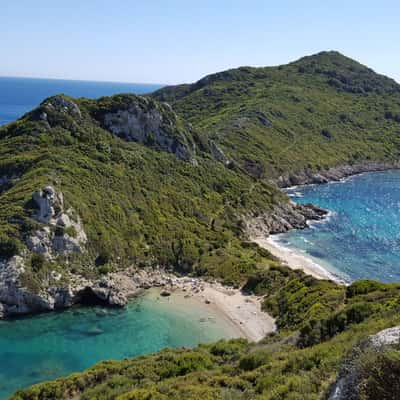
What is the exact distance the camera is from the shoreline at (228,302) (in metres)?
42.8

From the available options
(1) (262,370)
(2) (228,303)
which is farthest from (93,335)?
(1) (262,370)

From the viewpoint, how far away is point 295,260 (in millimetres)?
63406

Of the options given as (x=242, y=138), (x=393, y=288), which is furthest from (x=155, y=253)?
(x=242, y=138)

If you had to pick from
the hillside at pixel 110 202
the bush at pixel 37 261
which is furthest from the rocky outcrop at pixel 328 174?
the bush at pixel 37 261

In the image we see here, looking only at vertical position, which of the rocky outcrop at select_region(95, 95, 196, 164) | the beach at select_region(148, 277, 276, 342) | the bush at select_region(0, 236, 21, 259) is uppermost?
the rocky outcrop at select_region(95, 95, 196, 164)

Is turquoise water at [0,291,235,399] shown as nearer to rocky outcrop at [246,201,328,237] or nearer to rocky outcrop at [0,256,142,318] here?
rocky outcrop at [0,256,142,318]

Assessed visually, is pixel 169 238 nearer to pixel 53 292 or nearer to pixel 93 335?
pixel 53 292

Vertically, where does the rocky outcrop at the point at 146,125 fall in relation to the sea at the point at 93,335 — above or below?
above

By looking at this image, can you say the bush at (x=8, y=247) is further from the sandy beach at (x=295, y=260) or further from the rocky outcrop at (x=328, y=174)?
the rocky outcrop at (x=328, y=174)

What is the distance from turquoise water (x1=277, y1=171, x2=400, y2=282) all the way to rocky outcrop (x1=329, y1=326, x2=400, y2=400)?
157ft

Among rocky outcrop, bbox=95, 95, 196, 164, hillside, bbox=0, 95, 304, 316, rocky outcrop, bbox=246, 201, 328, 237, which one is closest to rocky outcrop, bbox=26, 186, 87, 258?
hillside, bbox=0, 95, 304, 316

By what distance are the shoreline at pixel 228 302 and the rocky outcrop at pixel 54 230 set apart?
40.0 ft

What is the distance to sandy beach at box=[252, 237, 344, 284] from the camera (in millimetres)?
58281

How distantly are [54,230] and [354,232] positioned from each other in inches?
2281
